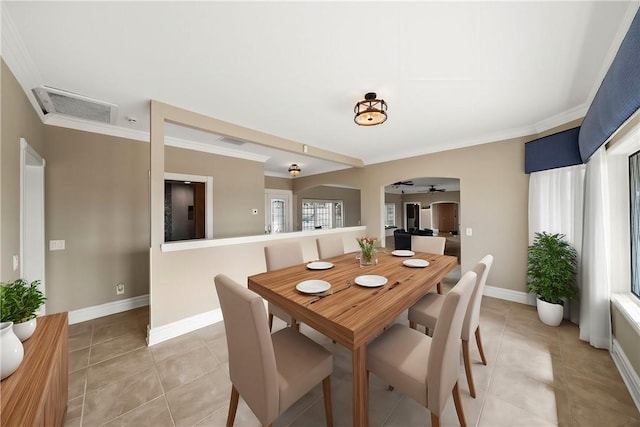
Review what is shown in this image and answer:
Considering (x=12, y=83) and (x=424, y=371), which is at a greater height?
(x=12, y=83)

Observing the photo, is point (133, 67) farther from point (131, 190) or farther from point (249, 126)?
point (131, 190)

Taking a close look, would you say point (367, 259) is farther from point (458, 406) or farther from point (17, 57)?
point (17, 57)

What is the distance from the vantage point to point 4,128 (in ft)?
5.26

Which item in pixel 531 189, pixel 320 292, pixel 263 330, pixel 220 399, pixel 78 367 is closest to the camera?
pixel 263 330

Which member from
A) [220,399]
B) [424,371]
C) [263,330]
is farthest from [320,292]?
[220,399]

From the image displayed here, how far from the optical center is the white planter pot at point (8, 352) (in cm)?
92

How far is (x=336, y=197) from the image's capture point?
8.66 meters

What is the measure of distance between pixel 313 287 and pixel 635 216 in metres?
3.11

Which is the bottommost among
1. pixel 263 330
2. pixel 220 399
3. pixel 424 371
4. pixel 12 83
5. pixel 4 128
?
pixel 220 399

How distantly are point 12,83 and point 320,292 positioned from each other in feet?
9.35

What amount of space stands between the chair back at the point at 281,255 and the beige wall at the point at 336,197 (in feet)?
15.4

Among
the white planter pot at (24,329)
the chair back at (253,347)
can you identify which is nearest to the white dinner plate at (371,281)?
the chair back at (253,347)

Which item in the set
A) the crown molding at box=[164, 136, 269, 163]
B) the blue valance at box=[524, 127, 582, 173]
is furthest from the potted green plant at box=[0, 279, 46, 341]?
the blue valance at box=[524, 127, 582, 173]

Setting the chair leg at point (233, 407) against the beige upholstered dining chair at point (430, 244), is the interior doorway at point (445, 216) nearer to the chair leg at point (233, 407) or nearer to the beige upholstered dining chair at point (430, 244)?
the beige upholstered dining chair at point (430, 244)
